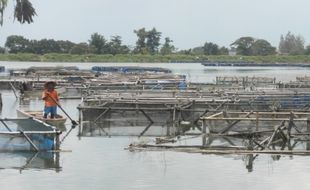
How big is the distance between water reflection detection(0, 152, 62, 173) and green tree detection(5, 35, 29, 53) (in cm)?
13741

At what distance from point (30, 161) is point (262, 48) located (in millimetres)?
175542

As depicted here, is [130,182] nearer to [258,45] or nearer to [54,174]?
[54,174]

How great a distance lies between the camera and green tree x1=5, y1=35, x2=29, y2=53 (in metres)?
155

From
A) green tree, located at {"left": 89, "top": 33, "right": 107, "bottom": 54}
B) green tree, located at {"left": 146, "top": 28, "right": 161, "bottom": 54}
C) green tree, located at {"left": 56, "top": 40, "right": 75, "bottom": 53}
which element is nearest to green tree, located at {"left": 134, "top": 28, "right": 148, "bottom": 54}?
green tree, located at {"left": 146, "top": 28, "right": 161, "bottom": 54}

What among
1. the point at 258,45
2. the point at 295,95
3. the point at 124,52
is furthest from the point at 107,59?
the point at 295,95

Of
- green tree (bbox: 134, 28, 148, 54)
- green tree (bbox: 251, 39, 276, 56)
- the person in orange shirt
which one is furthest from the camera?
green tree (bbox: 251, 39, 276, 56)

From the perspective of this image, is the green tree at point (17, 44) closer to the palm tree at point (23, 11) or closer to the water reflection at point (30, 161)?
the palm tree at point (23, 11)

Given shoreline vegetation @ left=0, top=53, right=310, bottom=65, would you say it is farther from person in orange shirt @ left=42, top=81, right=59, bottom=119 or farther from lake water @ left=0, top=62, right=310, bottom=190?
lake water @ left=0, top=62, right=310, bottom=190

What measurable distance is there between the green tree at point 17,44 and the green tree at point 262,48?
64.7 m

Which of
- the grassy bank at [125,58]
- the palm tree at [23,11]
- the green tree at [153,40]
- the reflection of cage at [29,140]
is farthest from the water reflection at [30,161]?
the green tree at [153,40]

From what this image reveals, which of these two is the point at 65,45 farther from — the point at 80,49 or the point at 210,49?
the point at 210,49

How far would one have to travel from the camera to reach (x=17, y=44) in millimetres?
157625

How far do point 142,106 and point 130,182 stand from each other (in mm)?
13237

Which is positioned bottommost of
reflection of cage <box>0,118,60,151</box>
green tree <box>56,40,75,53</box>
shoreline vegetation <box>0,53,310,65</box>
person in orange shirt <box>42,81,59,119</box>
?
shoreline vegetation <box>0,53,310,65</box>
